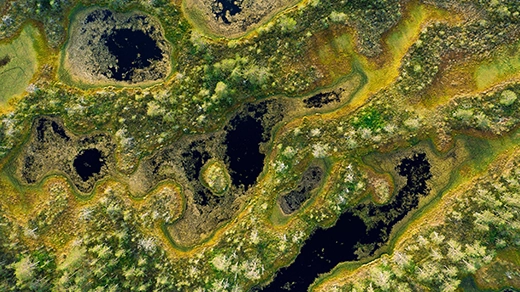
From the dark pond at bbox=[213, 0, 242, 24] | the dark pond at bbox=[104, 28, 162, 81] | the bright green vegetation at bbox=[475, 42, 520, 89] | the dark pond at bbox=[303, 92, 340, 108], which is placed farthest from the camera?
the dark pond at bbox=[104, 28, 162, 81]

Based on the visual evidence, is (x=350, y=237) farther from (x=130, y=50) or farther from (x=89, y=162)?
(x=130, y=50)

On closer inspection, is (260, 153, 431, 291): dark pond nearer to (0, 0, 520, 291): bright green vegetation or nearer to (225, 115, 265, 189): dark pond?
(0, 0, 520, 291): bright green vegetation

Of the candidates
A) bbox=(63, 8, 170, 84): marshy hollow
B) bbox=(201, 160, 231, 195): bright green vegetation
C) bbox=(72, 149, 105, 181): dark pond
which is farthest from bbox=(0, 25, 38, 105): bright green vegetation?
bbox=(201, 160, 231, 195): bright green vegetation

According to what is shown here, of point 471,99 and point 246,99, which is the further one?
point 246,99

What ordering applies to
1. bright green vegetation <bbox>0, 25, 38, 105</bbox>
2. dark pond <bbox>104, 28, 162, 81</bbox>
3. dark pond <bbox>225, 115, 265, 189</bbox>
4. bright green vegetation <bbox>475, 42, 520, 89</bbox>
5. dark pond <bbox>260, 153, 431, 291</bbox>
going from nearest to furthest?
1. bright green vegetation <bbox>475, 42, 520, 89</bbox>
2. bright green vegetation <bbox>0, 25, 38, 105</bbox>
3. dark pond <bbox>260, 153, 431, 291</bbox>
4. dark pond <bbox>104, 28, 162, 81</bbox>
5. dark pond <bbox>225, 115, 265, 189</bbox>

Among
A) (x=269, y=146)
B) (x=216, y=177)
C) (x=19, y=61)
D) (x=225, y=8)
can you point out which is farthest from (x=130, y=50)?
(x=269, y=146)

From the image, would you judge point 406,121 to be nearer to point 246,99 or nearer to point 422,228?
point 422,228

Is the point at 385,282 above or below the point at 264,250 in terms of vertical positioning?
below

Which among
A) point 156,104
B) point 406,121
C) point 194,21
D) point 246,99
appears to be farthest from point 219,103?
point 406,121
